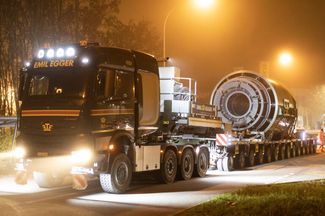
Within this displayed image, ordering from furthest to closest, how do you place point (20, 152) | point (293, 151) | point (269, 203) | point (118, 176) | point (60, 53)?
point (293, 151) → point (118, 176) → point (60, 53) → point (20, 152) → point (269, 203)

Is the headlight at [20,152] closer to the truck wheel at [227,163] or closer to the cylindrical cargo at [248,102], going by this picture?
the truck wheel at [227,163]

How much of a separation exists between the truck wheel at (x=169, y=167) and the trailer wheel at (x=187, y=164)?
0.56 meters

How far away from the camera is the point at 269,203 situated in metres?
10.8

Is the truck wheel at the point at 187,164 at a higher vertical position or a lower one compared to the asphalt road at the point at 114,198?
higher

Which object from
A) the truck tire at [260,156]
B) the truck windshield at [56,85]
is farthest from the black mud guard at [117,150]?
the truck tire at [260,156]

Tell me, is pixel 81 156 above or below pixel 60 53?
below

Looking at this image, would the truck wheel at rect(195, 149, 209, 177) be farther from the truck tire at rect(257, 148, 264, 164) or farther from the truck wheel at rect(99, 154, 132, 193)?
the truck tire at rect(257, 148, 264, 164)

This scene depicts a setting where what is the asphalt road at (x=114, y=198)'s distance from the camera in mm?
10828

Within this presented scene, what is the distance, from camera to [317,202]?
10.7 meters

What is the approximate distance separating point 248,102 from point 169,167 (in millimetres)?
10407

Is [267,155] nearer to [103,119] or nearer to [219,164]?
[219,164]

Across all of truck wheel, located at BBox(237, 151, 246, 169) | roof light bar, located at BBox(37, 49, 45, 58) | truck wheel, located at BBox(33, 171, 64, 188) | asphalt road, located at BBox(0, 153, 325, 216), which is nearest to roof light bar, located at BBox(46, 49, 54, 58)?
roof light bar, located at BBox(37, 49, 45, 58)

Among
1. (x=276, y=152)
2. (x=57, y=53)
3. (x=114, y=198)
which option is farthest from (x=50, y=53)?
(x=276, y=152)

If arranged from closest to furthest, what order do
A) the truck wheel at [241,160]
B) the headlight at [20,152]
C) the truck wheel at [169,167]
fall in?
the headlight at [20,152], the truck wheel at [169,167], the truck wheel at [241,160]
